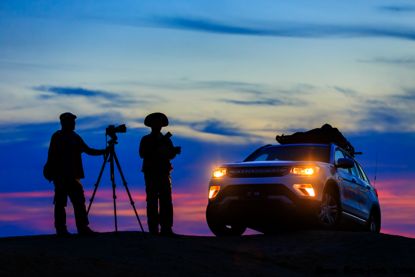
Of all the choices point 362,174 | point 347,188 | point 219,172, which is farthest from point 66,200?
point 362,174

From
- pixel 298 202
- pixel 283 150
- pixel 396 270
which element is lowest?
pixel 396 270

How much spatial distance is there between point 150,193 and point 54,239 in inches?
95.7

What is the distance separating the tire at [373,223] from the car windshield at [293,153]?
2751 millimetres

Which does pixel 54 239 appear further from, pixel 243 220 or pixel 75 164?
pixel 243 220

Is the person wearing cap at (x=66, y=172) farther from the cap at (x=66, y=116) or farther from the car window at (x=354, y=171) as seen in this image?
the car window at (x=354, y=171)

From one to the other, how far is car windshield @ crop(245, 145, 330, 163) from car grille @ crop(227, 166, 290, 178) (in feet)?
4.49

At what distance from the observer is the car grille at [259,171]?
1814 cm

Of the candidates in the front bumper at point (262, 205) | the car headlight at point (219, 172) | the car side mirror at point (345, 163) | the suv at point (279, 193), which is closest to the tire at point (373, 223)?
the suv at point (279, 193)

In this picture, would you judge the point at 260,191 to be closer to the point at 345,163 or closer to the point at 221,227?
the point at 221,227

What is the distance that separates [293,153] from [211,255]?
18.7 ft

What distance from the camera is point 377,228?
74.0ft

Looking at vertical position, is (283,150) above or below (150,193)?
above

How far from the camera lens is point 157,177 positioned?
57.3ft

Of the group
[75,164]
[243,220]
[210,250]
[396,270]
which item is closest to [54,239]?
[75,164]
